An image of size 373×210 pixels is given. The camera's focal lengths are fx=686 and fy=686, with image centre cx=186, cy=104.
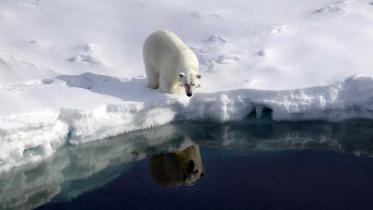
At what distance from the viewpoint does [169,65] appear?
10.6 metres

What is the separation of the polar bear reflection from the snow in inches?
28.8

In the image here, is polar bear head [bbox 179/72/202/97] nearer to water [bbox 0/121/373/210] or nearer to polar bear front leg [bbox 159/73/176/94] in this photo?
polar bear front leg [bbox 159/73/176/94]

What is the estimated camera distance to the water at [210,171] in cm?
818

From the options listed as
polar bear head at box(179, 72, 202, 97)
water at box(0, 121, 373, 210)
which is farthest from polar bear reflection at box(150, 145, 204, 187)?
polar bear head at box(179, 72, 202, 97)

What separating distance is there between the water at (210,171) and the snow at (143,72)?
23 centimetres

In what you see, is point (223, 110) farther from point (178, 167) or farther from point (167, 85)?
point (178, 167)

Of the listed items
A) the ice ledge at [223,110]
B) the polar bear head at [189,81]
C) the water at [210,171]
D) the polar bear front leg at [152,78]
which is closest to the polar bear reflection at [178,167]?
the water at [210,171]

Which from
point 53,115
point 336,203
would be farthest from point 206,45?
point 336,203

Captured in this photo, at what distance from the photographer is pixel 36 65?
11.7m

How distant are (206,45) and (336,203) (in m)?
5.33

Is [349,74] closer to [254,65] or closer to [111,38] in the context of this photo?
[254,65]

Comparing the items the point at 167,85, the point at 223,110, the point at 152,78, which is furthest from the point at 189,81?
the point at 152,78

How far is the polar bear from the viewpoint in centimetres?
1022

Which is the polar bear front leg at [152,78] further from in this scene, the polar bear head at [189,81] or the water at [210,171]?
the water at [210,171]
